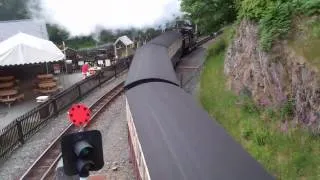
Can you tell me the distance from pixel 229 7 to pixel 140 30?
2093 centimetres

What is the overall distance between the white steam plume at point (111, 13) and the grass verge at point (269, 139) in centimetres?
2668

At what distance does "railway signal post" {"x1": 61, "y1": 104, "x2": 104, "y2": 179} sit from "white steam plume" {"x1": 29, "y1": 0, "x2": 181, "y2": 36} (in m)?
36.9

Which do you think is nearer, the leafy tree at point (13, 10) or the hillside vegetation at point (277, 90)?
the hillside vegetation at point (277, 90)

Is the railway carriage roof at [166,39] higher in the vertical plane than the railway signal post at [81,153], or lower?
higher

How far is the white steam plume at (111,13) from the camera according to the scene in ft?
139

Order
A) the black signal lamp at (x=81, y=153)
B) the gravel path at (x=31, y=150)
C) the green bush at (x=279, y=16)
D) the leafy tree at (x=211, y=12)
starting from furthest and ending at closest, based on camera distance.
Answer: the leafy tree at (x=211, y=12) < the gravel path at (x=31, y=150) < the green bush at (x=279, y=16) < the black signal lamp at (x=81, y=153)

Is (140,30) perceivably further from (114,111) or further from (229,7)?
(114,111)

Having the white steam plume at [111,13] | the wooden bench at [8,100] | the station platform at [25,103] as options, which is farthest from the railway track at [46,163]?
the white steam plume at [111,13]

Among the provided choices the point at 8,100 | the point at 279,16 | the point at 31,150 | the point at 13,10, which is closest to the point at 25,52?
the point at 8,100

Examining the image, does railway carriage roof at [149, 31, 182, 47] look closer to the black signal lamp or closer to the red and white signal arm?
the red and white signal arm

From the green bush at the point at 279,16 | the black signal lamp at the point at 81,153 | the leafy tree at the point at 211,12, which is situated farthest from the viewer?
the leafy tree at the point at 211,12

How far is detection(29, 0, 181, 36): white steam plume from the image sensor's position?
42.3 metres

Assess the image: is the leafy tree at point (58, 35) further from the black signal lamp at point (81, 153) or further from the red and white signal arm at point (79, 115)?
the black signal lamp at point (81, 153)

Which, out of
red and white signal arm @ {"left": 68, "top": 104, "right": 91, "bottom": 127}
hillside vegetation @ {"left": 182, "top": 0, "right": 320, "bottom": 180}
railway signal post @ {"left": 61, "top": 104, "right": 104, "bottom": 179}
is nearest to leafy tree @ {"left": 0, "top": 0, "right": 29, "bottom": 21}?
hillside vegetation @ {"left": 182, "top": 0, "right": 320, "bottom": 180}
